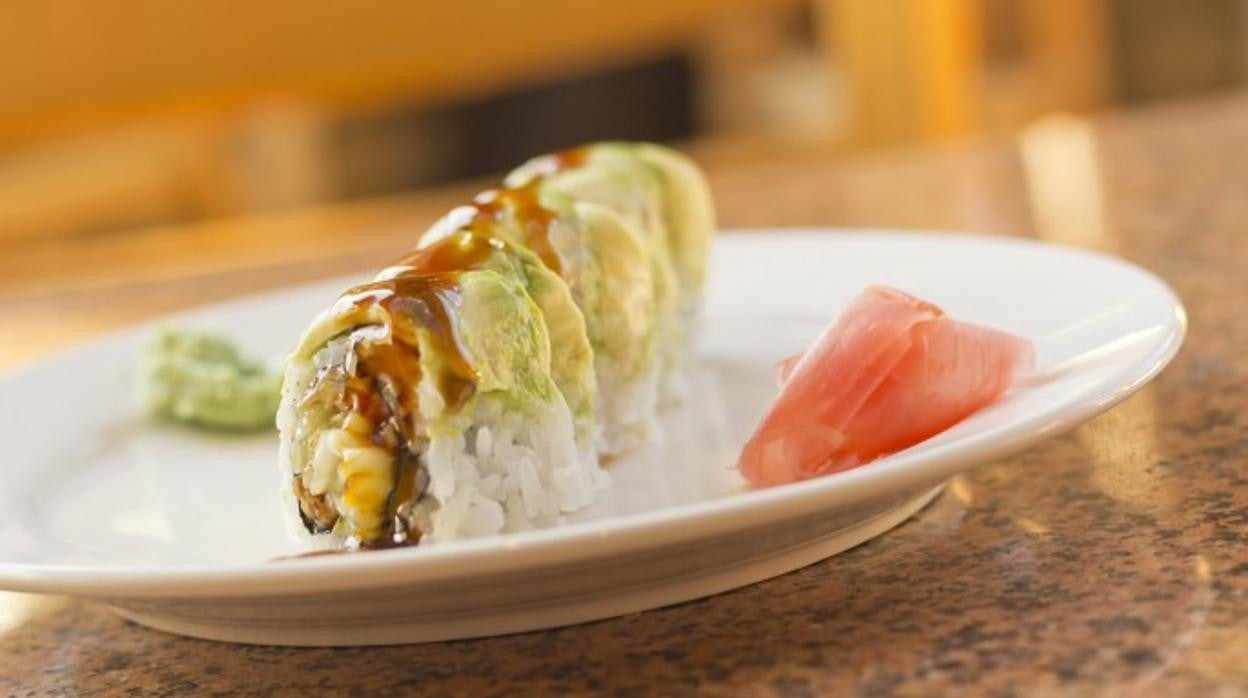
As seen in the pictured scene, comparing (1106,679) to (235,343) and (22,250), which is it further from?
(22,250)

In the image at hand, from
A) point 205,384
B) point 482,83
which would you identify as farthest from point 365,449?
point 482,83

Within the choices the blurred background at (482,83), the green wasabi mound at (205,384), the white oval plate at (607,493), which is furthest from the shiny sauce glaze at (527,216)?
the blurred background at (482,83)

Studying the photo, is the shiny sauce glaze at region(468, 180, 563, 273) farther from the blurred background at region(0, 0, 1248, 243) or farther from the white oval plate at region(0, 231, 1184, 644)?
the blurred background at region(0, 0, 1248, 243)

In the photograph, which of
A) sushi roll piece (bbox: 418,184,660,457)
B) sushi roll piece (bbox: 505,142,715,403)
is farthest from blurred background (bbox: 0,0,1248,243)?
sushi roll piece (bbox: 418,184,660,457)

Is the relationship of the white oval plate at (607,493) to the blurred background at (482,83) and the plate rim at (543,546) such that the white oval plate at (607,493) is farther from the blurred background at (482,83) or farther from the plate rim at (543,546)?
the blurred background at (482,83)

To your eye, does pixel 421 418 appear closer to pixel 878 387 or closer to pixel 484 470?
pixel 484 470

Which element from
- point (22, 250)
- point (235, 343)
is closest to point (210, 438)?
point (235, 343)
